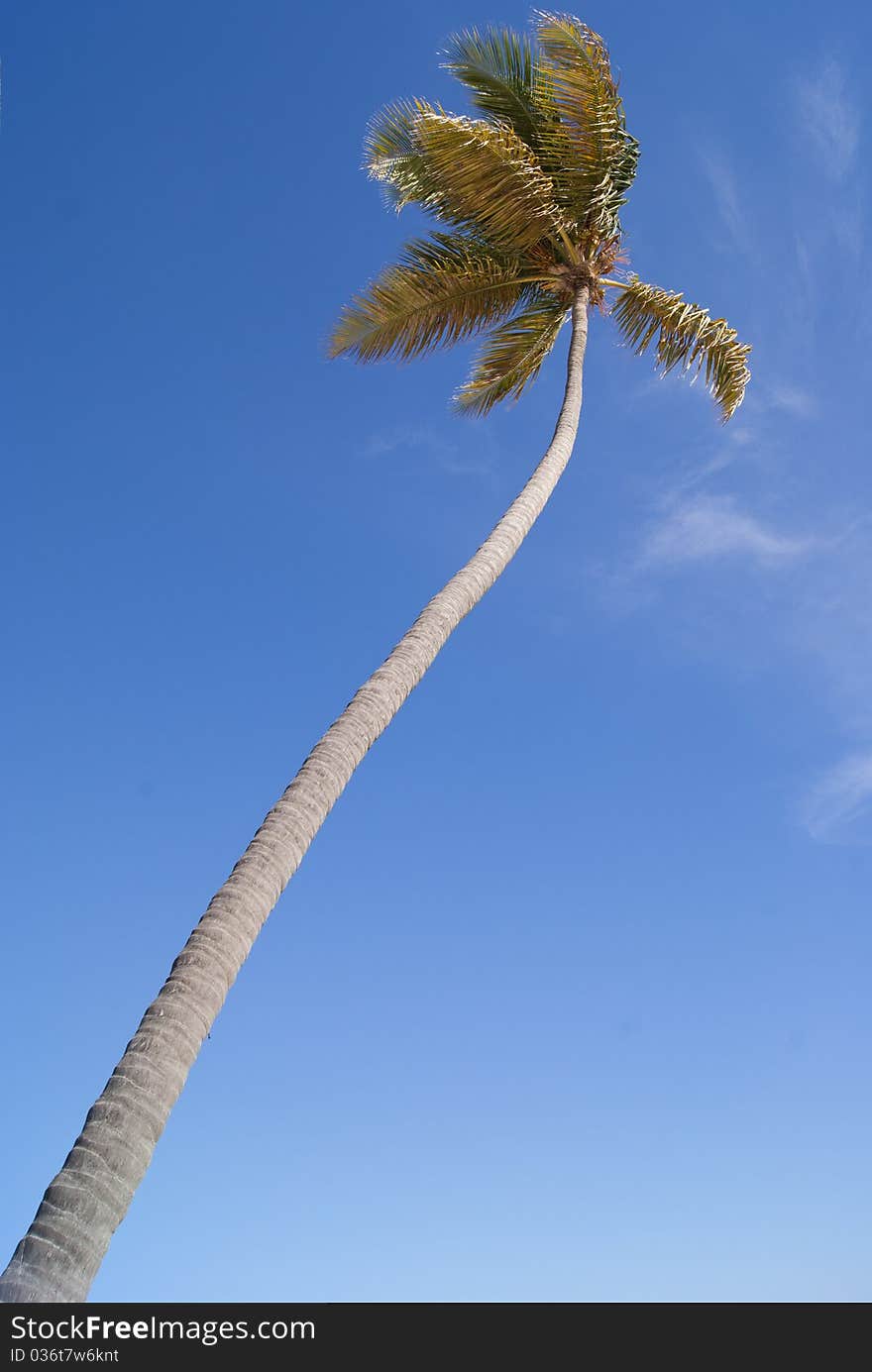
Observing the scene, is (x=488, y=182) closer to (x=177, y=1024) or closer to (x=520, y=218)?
(x=520, y=218)

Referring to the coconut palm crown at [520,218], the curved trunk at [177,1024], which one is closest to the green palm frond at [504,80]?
the coconut palm crown at [520,218]

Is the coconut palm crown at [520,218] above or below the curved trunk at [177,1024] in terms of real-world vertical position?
above

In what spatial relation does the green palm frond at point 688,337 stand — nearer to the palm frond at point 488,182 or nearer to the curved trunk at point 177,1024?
the palm frond at point 488,182

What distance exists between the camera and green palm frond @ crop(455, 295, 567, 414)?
12.7 m

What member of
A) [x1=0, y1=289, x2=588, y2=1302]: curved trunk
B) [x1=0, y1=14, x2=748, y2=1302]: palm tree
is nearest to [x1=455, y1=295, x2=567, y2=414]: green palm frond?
[x1=0, y1=14, x2=748, y2=1302]: palm tree

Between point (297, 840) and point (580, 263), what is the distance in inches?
360

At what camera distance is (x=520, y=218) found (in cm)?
1103

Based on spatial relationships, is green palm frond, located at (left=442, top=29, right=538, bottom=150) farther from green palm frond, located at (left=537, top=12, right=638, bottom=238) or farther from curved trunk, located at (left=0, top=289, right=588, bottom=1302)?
curved trunk, located at (left=0, top=289, right=588, bottom=1302)

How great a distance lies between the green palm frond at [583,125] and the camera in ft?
35.5

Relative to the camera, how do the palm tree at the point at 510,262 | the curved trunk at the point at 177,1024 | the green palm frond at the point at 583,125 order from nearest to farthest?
the curved trunk at the point at 177,1024 → the palm tree at the point at 510,262 → the green palm frond at the point at 583,125

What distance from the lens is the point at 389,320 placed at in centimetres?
1187

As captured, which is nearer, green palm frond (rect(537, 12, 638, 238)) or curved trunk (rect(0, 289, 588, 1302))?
curved trunk (rect(0, 289, 588, 1302))

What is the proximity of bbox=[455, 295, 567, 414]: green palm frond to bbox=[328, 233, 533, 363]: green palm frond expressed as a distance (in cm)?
60

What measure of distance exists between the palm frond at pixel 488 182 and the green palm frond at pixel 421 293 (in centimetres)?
33
